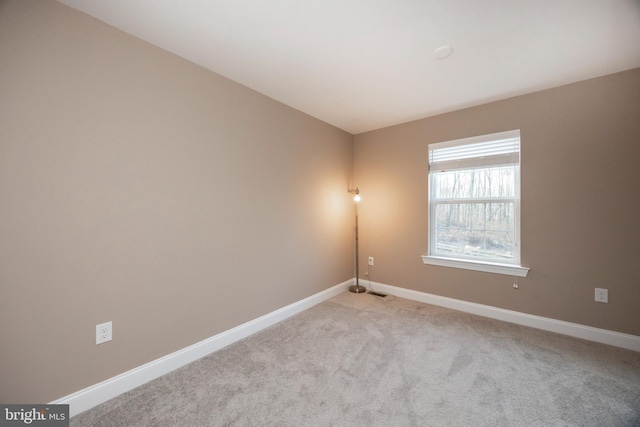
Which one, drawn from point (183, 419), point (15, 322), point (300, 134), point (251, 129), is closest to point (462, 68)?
point (300, 134)

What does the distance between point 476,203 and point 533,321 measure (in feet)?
4.39

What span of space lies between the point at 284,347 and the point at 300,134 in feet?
7.55

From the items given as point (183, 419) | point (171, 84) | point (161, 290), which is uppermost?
point (171, 84)

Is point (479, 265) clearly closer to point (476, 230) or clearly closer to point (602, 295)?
point (476, 230)

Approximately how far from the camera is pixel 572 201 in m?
2.42

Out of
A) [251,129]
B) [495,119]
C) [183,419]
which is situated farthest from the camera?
[495,119]

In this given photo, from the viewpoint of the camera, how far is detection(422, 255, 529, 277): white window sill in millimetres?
2684

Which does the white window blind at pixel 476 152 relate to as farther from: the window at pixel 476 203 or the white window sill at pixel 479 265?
the white window sill at pixel 479 265

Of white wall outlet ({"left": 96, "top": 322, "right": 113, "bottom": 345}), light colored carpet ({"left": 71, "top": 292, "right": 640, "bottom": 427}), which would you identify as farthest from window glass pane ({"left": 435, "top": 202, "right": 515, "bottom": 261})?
white wall outlet ({"left": 96, "top": 322, "right": 113, "bottom": 345})

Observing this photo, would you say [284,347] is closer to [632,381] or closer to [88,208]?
[88,208]

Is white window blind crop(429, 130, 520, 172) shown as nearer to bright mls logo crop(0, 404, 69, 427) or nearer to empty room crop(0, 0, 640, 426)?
empty room crop(0, 0, 640, 426)

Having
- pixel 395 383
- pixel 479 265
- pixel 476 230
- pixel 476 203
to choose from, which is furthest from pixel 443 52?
pixel 395 383

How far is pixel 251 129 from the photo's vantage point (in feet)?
8.30

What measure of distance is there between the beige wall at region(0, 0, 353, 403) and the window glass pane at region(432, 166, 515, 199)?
7.05 feet
